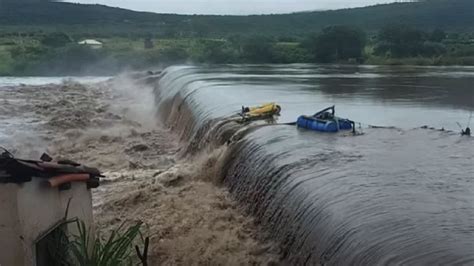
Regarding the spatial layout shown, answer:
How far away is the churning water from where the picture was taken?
5.18 metres

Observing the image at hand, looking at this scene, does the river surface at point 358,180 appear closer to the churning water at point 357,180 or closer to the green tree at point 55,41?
the churning water at point 357,180

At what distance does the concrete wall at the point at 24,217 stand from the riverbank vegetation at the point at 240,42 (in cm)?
3123

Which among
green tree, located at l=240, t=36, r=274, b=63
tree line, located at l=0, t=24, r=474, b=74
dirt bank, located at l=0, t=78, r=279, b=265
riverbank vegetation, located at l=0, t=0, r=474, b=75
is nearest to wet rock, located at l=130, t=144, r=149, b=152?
dirt bank, located at l=0, t=78, r=279, b=265

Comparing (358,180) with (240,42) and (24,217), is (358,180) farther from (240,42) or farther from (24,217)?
(240,42)

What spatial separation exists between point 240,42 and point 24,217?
4440 cm

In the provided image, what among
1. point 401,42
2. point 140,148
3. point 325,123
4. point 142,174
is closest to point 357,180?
point 325,123

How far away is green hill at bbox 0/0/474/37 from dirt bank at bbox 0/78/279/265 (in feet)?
143

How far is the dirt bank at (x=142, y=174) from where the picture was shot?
22.8ft

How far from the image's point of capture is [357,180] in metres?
6.89

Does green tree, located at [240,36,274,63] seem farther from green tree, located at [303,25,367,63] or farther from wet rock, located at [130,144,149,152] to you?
wet rock, located at [130,144,149,152]

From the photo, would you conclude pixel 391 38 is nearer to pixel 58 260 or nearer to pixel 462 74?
pixel 462 74

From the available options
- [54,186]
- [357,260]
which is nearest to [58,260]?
[54,186]

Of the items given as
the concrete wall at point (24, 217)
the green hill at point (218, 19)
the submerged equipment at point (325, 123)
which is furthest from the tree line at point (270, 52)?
the concrete wall at point (24, 217)

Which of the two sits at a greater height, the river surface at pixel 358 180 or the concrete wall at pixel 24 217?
the concrete wall at pixel 24 217
